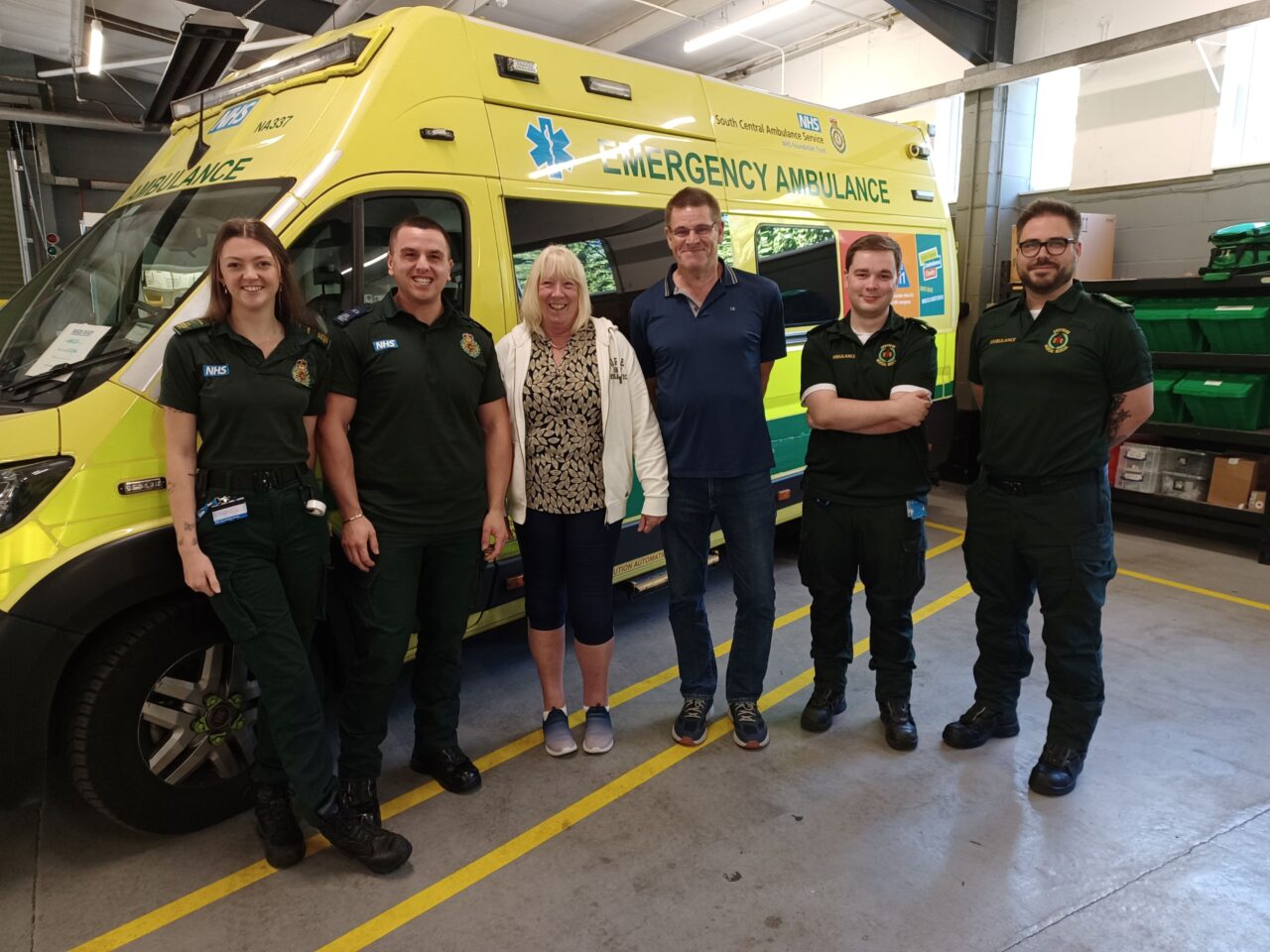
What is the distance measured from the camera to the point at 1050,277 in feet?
8.31

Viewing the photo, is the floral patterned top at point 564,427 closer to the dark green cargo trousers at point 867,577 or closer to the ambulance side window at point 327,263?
the ambulance side window at point 327,263

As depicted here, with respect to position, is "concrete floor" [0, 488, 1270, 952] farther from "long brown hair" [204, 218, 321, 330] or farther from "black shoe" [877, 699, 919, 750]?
"long brown hair" [204, 218, 321, 330]

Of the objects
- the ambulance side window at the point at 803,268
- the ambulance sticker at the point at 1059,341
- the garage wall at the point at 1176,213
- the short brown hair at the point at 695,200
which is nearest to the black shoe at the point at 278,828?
the short brown hair at the point at 695,200

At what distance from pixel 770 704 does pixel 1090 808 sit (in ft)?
3.88

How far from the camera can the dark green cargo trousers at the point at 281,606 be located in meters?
2.12

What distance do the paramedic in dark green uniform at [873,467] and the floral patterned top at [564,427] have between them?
80 centimetres

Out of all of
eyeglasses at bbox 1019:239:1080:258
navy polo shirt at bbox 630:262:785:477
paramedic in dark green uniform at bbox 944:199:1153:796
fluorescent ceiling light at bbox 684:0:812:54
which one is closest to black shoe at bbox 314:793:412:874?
navy polo shirt at bbox 630:262:785:477

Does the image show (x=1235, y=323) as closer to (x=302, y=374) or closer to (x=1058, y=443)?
(x=1058, y=443)

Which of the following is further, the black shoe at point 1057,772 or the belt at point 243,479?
the black shoe at point 1057,772

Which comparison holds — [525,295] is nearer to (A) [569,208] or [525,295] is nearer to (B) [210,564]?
(A) [569,208]

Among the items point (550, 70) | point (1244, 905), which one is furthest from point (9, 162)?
point (1244, 905)

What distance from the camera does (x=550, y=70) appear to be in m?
3.20

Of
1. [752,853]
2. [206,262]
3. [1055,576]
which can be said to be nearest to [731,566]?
[752,853]

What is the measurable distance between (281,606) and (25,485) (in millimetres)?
690
